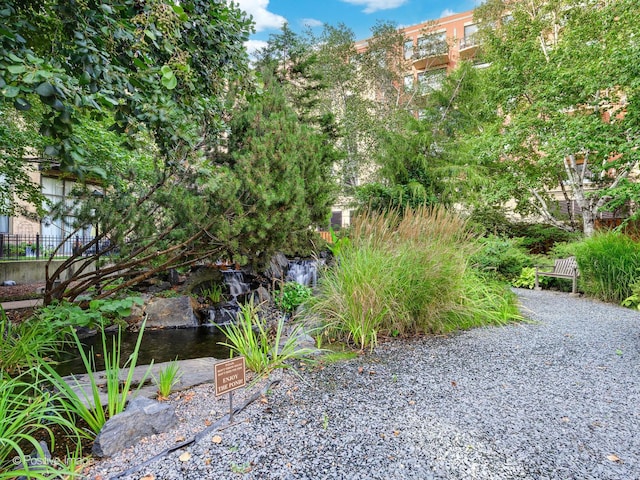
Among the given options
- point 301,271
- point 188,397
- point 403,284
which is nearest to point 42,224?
point 301,271

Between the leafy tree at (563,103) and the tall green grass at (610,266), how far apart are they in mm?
1577

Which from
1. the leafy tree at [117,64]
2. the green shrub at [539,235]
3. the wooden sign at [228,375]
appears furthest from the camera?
the green shrub at [539,235]

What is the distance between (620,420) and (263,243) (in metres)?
3.75

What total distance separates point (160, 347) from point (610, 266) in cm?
724

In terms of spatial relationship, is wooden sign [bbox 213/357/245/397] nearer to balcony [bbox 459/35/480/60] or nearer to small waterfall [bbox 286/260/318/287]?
small waterfall [bbox 286/260/318/287]

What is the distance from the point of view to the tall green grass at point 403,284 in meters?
3.44

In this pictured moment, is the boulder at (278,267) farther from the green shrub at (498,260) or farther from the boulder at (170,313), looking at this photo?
the green shrub at (498,260)

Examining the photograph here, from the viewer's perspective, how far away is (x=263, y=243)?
4582 millimetres

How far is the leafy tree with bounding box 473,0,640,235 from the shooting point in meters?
7.09

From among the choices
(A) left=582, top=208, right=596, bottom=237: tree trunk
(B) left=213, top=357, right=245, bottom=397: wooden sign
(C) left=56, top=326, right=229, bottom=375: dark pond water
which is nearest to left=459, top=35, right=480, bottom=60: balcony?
(A) left=582, top=208, right=596, bottom=237: tree trunk

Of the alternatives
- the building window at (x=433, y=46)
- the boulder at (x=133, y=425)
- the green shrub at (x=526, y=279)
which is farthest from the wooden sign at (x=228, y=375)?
the building window at (x=433, y=46)

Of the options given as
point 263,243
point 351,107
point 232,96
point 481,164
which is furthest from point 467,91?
point 263,243

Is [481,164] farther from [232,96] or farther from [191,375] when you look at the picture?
[191,375]

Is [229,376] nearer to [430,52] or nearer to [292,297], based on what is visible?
[292,297]
